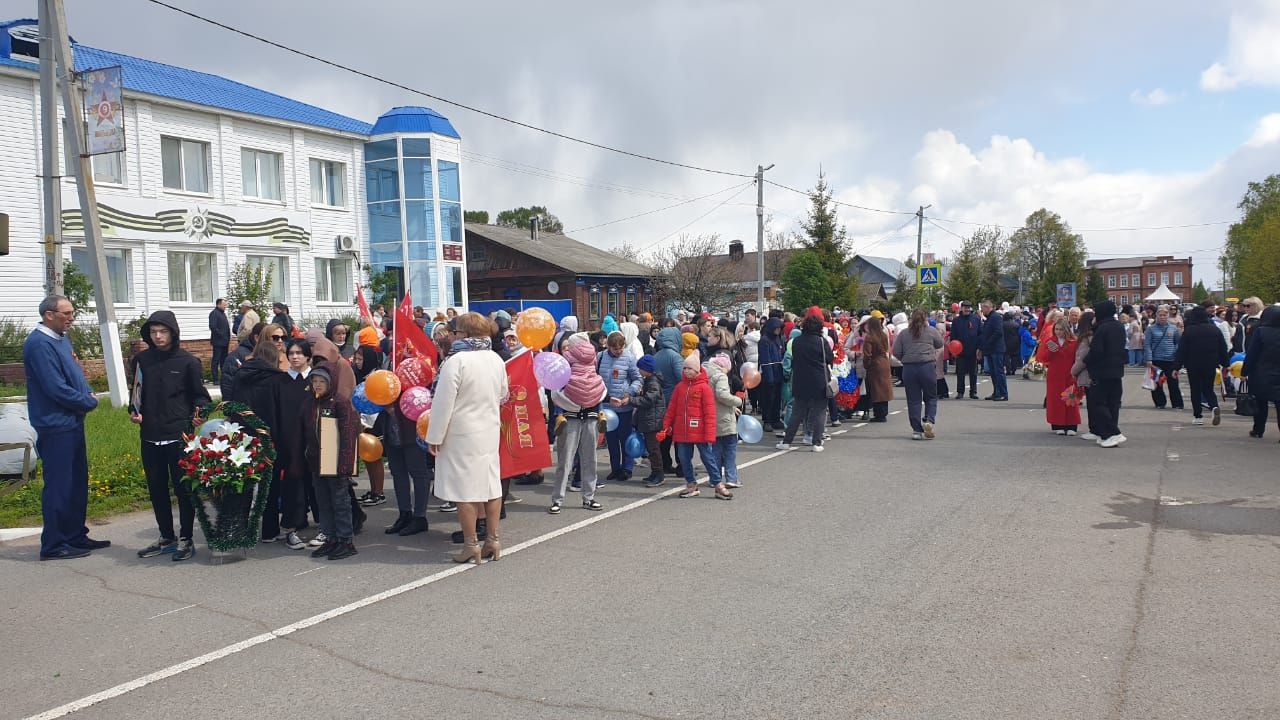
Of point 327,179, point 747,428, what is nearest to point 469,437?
point 747,428

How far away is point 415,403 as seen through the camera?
787cm

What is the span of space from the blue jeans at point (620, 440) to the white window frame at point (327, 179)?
2411 centimetres

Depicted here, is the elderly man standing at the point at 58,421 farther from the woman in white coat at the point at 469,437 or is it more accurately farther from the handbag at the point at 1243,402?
the handbag at the point at 1243,402

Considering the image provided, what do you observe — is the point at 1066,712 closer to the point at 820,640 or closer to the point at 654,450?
the point at 820,640

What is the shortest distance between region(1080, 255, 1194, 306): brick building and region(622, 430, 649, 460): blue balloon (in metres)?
156

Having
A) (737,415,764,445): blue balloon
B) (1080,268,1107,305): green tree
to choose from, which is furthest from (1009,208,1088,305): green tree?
(737,415,764,445): blue balloon

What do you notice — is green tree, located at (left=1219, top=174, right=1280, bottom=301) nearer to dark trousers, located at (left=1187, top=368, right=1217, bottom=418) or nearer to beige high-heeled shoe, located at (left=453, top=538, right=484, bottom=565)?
dark trousers, located at (left=1187, top=368, right=1217, bottom=418)

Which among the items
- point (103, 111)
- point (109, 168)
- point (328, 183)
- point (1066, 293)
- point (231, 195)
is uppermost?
point (328, 183)

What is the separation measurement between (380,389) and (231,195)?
23712 mm

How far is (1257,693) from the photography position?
4301 mm

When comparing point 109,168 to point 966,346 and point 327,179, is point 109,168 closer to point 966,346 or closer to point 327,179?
point 327,179

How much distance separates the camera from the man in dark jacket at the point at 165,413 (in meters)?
7.44

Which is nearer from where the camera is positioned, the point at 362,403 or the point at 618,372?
the point at 362,403

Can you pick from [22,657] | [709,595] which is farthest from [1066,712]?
[22,657]
